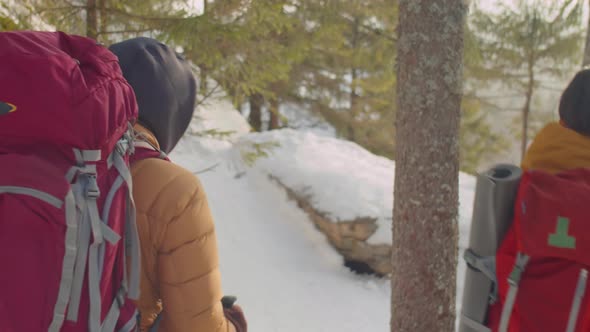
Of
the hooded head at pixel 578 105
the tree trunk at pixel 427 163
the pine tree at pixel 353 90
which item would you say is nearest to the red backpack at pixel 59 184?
the hooded head at pixel 578 105

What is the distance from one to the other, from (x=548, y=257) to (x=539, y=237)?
0.31 ft

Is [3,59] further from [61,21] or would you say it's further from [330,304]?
[330,304]

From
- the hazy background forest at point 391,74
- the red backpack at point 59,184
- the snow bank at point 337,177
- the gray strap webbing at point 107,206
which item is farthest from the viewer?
the hazy background forest at point 391,74

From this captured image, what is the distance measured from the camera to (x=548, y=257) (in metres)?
1.60

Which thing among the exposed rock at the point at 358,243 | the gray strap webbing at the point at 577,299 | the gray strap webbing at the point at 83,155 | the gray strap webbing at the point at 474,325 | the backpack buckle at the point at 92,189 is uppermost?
the gray strap webbing at the point at 83,155

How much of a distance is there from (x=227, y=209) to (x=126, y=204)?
675cm

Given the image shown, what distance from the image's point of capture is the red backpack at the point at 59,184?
1137 millimetres

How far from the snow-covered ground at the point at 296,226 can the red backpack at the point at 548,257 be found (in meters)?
3.73

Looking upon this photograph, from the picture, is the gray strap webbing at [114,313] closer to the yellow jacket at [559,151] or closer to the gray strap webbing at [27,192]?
the gray strap webbing at [27,192]

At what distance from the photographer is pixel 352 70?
15086 mm

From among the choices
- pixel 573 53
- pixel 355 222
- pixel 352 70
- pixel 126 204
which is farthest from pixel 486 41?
pixel 126 204

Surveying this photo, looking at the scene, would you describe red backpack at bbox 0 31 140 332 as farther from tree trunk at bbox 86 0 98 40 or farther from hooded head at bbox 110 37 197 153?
tree trunk at bbox 86 0 98 40

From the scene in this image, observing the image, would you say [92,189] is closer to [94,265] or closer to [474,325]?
[94,265]

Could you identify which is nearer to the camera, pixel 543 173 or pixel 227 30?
pixel 543 173
